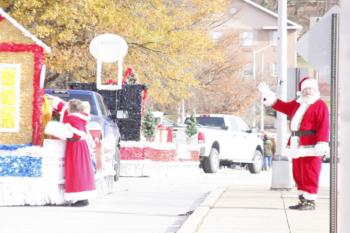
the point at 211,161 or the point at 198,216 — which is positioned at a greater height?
the point at 211,161

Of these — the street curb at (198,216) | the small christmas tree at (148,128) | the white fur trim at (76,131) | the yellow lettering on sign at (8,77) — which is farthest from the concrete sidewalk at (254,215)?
the small christmas tree at (148,128)

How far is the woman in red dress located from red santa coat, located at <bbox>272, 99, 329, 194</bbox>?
117 inches

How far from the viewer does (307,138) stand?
1430cm

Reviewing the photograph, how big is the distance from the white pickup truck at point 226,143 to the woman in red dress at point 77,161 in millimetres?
13424

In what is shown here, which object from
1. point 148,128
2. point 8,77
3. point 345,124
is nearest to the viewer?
point 345,124

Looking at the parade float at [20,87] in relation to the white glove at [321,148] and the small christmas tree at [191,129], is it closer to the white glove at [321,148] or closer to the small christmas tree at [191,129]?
the white glove at [321,148]

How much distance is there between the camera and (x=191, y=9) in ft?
104

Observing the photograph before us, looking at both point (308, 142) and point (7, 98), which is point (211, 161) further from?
point (308, 142)

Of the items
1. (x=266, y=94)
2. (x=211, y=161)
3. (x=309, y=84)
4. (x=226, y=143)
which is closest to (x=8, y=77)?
(x=266, y=94)

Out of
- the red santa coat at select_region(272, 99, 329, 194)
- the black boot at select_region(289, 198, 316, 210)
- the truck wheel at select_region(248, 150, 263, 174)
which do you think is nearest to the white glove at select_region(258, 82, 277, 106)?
the red santa coat at select_region(272, 99, 329, 194)

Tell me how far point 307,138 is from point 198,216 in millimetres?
2617

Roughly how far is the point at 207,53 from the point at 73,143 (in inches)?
654

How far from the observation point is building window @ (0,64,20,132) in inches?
627

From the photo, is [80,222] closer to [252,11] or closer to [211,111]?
[211,111]
